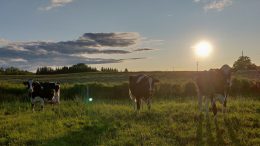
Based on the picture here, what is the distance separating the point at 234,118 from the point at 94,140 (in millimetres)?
7604

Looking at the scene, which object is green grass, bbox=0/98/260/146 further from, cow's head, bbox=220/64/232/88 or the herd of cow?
cow's head, bbox=220/64/232/88

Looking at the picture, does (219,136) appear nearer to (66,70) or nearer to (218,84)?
(218,84)

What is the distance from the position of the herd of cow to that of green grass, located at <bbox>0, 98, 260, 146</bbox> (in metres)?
0.97

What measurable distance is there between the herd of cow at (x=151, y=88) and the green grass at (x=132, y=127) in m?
0.97

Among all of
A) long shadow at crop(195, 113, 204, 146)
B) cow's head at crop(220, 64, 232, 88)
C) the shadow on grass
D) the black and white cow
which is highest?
cow's head at crop(220, 64, 232, 88)

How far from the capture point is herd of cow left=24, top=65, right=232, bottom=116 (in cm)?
2062

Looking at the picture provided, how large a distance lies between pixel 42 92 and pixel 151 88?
8.20 metres

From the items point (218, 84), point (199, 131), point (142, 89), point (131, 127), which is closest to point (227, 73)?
point (218, 84)

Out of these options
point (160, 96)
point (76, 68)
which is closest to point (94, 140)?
point (160, 96)

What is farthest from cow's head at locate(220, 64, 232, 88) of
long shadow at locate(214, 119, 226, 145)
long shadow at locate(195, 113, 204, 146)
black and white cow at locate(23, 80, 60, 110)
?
black and white cow at locate(23, 80, 60, 110)

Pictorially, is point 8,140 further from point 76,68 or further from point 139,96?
point 76,68

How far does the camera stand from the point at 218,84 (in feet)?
67.7

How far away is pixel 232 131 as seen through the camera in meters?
16.4

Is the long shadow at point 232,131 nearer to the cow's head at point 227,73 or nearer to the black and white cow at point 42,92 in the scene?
the cow's head at point 227,73
